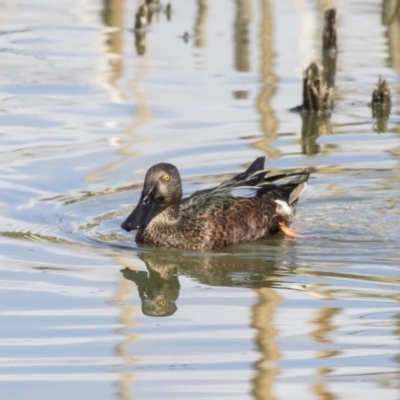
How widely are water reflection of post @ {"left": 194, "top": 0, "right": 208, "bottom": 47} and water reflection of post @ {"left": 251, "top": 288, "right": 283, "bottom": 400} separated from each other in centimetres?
1066

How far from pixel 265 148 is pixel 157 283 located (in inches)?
159

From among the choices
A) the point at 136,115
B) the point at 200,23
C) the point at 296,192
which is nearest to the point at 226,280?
the point at 296,192

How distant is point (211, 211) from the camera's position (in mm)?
10359

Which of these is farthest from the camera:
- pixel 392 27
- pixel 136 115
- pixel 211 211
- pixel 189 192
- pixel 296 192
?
pixel 392 27

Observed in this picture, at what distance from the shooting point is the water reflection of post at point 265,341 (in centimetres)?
657

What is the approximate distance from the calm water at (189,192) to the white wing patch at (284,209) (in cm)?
26

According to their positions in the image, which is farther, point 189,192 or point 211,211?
point 189,192

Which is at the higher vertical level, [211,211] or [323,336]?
[323,336]

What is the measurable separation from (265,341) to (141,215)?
2.89 meters

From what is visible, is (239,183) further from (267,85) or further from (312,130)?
(267,85)

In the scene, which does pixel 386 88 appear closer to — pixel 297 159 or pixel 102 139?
pixel 297 159

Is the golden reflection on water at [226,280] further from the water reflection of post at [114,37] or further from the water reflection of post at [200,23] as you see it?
the water reflection of post at [200,23]

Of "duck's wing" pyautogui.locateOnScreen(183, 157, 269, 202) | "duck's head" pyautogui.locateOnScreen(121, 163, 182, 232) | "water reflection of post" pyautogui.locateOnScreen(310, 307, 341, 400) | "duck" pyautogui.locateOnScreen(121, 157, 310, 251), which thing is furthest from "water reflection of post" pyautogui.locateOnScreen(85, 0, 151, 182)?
"water reflection of post" pyautogui.locateOnScreen(310, 307, 341, 400)

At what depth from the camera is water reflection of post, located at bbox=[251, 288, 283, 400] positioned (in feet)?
21.6
